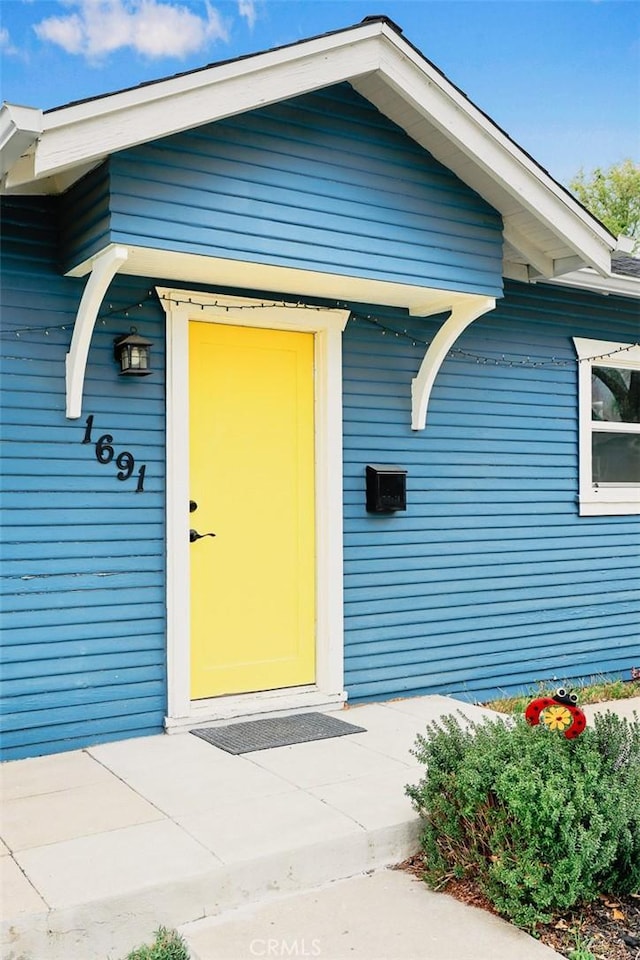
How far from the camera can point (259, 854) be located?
124 inches

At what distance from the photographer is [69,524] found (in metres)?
4.43

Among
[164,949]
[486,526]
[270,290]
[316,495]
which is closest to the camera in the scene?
[164,949]

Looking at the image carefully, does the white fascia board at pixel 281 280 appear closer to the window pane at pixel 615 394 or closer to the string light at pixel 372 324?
the string light at pixel 372 324

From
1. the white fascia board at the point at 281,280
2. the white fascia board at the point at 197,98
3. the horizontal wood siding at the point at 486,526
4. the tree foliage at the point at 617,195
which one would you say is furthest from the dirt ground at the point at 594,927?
the tree foliage at the point at 617,195

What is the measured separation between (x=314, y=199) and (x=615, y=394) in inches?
134

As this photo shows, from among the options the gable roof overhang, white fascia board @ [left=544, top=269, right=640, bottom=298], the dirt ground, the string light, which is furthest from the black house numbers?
white fascia board @ [left=544, top=269, right=640, bottom=298]

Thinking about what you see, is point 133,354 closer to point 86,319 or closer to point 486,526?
point 86,319

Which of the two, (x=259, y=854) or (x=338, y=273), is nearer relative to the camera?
(x=259, y=854)

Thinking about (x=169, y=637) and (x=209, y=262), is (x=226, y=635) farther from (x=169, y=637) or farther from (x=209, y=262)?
(x=209, y=262)

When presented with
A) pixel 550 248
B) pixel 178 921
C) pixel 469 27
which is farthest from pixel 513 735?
pixel 469 27

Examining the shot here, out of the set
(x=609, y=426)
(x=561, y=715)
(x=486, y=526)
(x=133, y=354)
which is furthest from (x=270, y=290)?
(x=609, y=426)

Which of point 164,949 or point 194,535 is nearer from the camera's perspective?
point 164,949

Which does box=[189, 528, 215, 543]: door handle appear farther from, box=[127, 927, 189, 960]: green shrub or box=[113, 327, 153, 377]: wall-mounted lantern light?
box=[127, 927, 189, 960]: green shrub

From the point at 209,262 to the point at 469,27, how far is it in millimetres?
23569
